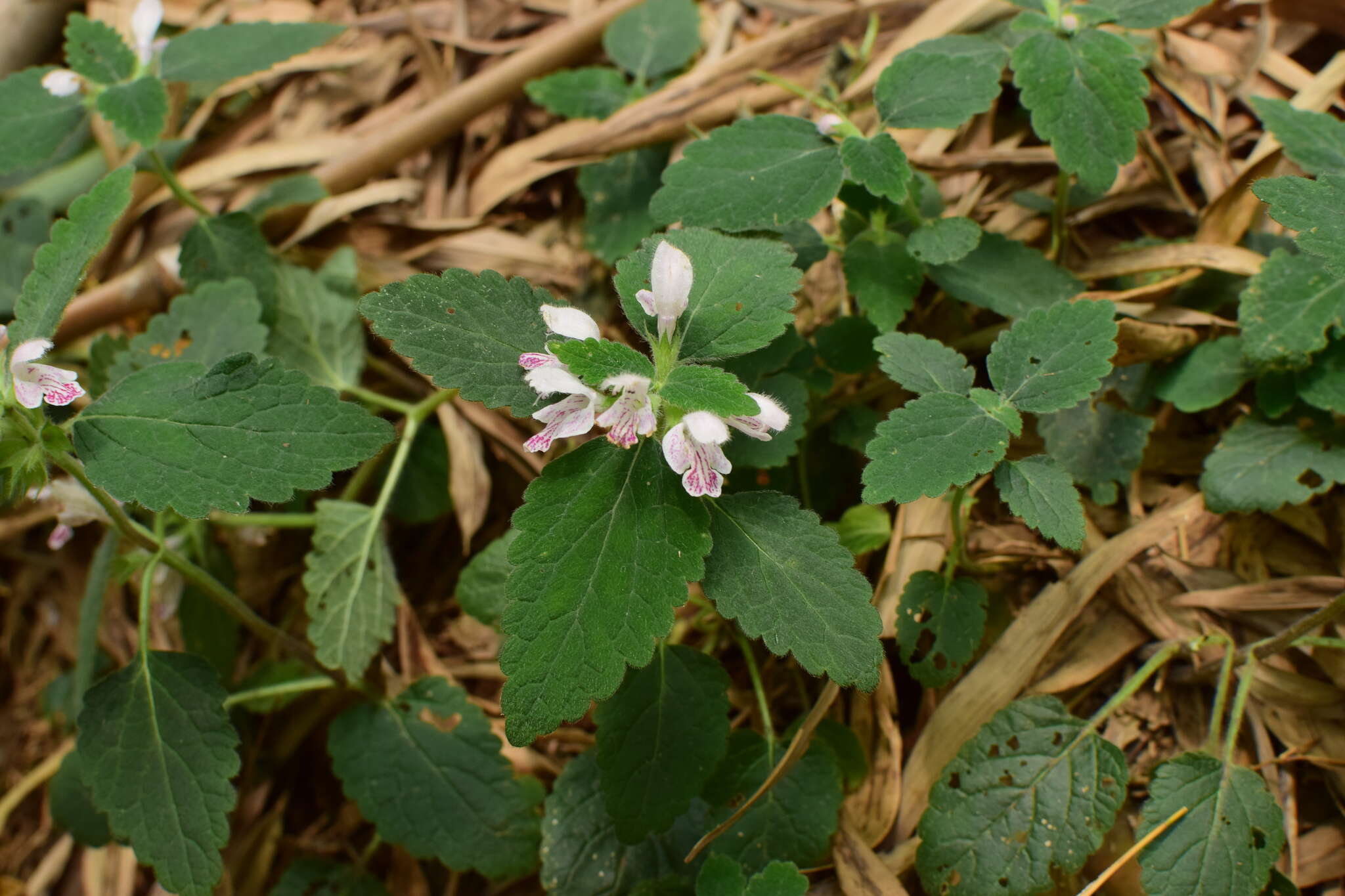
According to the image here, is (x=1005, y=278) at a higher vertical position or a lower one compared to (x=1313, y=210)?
lower

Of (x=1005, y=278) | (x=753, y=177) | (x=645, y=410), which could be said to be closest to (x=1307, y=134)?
(x=1005, y=278)

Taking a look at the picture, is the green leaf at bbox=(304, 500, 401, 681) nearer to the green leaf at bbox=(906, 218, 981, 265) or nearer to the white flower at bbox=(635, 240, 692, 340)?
the white flower at bbox=(635, 240, 692, 340)

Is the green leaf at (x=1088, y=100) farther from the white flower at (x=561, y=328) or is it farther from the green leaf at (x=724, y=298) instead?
the white flower at (x=561, y=328)

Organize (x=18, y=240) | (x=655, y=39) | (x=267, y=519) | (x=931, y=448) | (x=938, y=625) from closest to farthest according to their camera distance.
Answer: (x=931, y=448) → (x=938, y=625) → (x=267, y=519) → (x=655, y=39) → (x=18, y=240)

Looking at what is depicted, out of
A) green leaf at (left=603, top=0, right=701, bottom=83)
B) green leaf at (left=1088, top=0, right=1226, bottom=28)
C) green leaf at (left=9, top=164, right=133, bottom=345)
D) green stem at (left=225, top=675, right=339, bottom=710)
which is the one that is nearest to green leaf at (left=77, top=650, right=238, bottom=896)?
green stem at (left=225, top=675, right=339, bottom=710)

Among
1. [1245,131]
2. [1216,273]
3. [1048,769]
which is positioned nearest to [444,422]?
[1048,769]

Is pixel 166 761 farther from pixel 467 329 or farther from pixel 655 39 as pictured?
pixel 655 39
